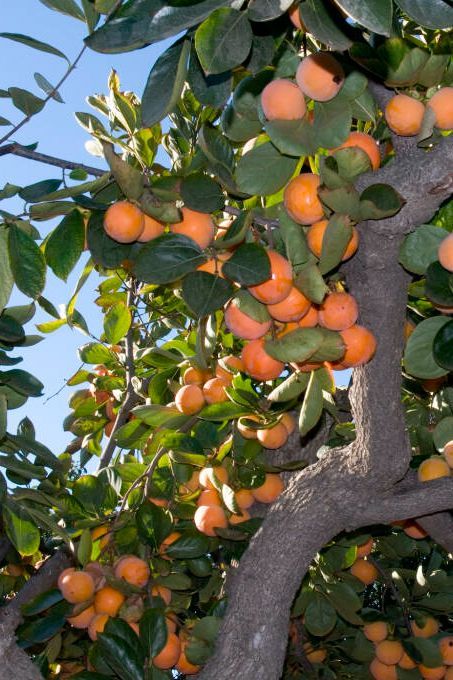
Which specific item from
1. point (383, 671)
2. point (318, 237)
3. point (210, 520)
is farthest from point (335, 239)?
point (383, 671)

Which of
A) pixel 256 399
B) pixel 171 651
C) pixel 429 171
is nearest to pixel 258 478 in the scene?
pixel 256 399

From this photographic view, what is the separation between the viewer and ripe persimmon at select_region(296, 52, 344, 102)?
1222mm

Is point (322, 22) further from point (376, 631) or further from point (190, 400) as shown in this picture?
point (376, 631)

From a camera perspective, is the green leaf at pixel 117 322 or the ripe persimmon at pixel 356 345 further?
the green leaf at pixel 117 322

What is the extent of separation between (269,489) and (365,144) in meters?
1.02

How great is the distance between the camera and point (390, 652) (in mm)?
2250

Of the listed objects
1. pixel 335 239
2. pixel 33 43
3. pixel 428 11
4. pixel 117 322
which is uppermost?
pixel 33 43

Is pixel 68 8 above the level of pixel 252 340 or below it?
above

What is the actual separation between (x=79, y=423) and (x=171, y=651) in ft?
3.38

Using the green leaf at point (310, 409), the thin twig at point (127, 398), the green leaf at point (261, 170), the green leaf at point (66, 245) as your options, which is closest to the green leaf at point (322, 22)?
the green leaf at point (261, 170)

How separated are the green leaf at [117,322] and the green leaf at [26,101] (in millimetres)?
969

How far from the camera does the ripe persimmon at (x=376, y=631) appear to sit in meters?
2.30

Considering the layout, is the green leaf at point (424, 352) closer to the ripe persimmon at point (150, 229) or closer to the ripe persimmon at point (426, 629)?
the ripe persimmon at point (150, 229)

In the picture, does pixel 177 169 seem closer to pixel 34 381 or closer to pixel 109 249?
pixel 109 249
